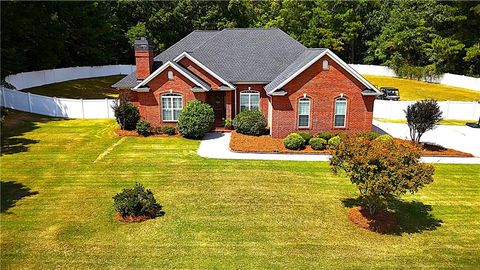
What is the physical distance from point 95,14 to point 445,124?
161 ft

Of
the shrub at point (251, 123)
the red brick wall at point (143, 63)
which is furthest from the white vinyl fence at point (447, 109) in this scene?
the red brick wall at point (143, 63)

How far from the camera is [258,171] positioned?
2314 centimetres

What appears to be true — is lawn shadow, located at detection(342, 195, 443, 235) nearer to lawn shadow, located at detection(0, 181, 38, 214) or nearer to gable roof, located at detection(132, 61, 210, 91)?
gable roof, located at detection(132, 61, 210, 91)

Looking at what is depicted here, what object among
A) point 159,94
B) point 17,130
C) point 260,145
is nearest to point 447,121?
point 260,145

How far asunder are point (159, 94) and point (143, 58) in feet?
10.3

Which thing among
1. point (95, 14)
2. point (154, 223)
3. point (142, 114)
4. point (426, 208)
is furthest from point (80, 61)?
point (426, 208)

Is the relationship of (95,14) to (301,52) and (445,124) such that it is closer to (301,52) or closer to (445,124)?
(301,52)

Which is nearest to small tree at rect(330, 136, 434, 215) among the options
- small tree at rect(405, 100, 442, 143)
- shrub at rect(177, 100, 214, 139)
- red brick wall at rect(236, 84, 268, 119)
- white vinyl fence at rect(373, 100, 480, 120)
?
small tree at rect(405, 100, 442, 143)

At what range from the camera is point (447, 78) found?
6128 cm

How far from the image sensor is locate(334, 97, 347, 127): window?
29.4 meters

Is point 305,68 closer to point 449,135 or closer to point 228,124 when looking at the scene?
point 228,124

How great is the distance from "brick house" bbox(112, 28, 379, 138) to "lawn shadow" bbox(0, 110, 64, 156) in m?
7.75

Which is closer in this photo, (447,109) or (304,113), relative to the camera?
(304,113)

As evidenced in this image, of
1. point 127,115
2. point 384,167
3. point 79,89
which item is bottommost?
point 384,167
